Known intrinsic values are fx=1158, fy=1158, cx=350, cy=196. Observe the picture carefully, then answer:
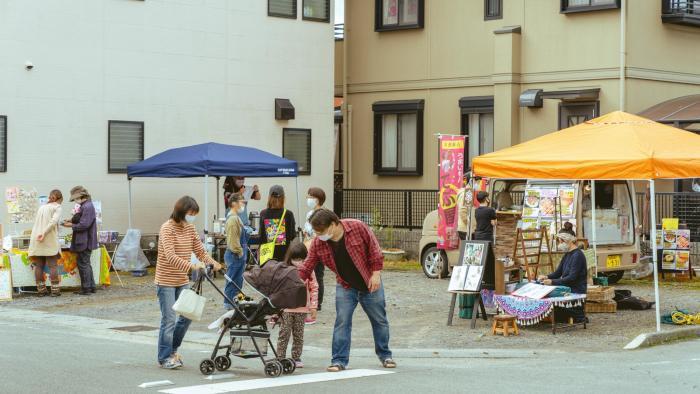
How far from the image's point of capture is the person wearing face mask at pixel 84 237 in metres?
20.8

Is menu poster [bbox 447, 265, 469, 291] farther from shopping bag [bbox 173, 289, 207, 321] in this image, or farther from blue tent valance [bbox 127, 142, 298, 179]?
blue tent valance [bbox 127, 142, 298, 179]

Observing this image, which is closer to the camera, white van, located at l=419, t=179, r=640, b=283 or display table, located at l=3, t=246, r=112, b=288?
white van, located at l=419, t=179, r=640, b=283

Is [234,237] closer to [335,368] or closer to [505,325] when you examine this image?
[505,325]

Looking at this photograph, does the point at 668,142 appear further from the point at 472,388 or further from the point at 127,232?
the point at 127,232

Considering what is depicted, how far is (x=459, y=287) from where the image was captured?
16.0 m

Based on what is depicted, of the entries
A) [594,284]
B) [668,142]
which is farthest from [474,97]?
[668,142]

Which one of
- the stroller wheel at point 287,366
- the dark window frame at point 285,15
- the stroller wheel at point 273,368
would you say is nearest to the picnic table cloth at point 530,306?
the stroller wheel at point 287,366

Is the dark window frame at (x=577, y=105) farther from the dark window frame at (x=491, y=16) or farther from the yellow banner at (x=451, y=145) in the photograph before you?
the yellow banner at (x=451, y=145)

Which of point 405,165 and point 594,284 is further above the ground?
point 405,165

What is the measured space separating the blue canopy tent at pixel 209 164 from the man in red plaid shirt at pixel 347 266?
10.6 metres

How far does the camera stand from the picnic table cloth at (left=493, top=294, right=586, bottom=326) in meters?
15.4

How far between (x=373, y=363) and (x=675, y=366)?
333 centimetres

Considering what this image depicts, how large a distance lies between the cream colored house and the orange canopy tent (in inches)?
339

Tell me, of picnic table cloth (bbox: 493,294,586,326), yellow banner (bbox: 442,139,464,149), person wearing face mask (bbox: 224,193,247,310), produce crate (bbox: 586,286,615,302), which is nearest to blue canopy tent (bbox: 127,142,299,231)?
yellow banner (bbox: 442,139,464,149)
